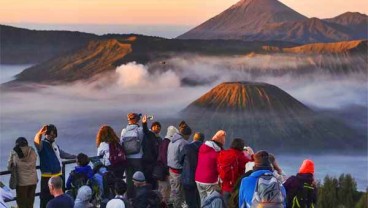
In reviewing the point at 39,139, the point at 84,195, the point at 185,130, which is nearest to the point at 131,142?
the point at 185,130

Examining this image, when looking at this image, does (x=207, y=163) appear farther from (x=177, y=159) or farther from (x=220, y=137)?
(x=177, y=159)

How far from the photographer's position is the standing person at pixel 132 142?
793 cm

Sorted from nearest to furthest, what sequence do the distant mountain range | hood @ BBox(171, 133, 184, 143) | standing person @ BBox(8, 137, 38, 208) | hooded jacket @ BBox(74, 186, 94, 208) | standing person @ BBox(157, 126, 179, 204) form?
hooded jacket @ BBox(74, 186, 94, 208) < standing person @ BBox(8, 137, 38, 208) < hood @ BBox(171, 133, 184, 143) < standing person @ BBox(157, 126, 179, 204) < the distant mountain range

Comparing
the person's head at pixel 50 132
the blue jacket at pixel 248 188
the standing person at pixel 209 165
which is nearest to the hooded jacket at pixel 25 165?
the person's head at pixel 50 132

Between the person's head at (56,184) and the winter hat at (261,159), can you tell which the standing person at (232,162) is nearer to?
the winter hat at (261,159)

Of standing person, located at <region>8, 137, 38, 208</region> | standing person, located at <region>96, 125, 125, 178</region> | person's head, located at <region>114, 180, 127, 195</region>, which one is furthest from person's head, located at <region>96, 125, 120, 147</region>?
person's head, located at <region>114, 180, 127, 195</region>

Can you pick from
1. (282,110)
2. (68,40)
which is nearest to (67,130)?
(68,40)

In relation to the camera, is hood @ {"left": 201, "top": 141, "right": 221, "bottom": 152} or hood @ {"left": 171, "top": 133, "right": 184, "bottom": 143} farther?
hood @ {"left": 171, "top": 133, "right": 184, "bottom": 143}

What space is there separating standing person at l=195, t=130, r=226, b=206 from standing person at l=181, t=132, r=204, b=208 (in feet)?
0.75

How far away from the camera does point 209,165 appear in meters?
7.24

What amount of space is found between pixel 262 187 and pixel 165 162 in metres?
2.34

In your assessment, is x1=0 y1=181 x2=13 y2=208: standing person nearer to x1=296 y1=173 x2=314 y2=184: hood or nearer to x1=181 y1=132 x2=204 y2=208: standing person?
x1=181 y1=132 x2=204 y2=208: standing person

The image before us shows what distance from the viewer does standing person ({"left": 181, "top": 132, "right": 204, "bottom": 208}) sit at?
7551 millimetres

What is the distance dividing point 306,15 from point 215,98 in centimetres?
541
